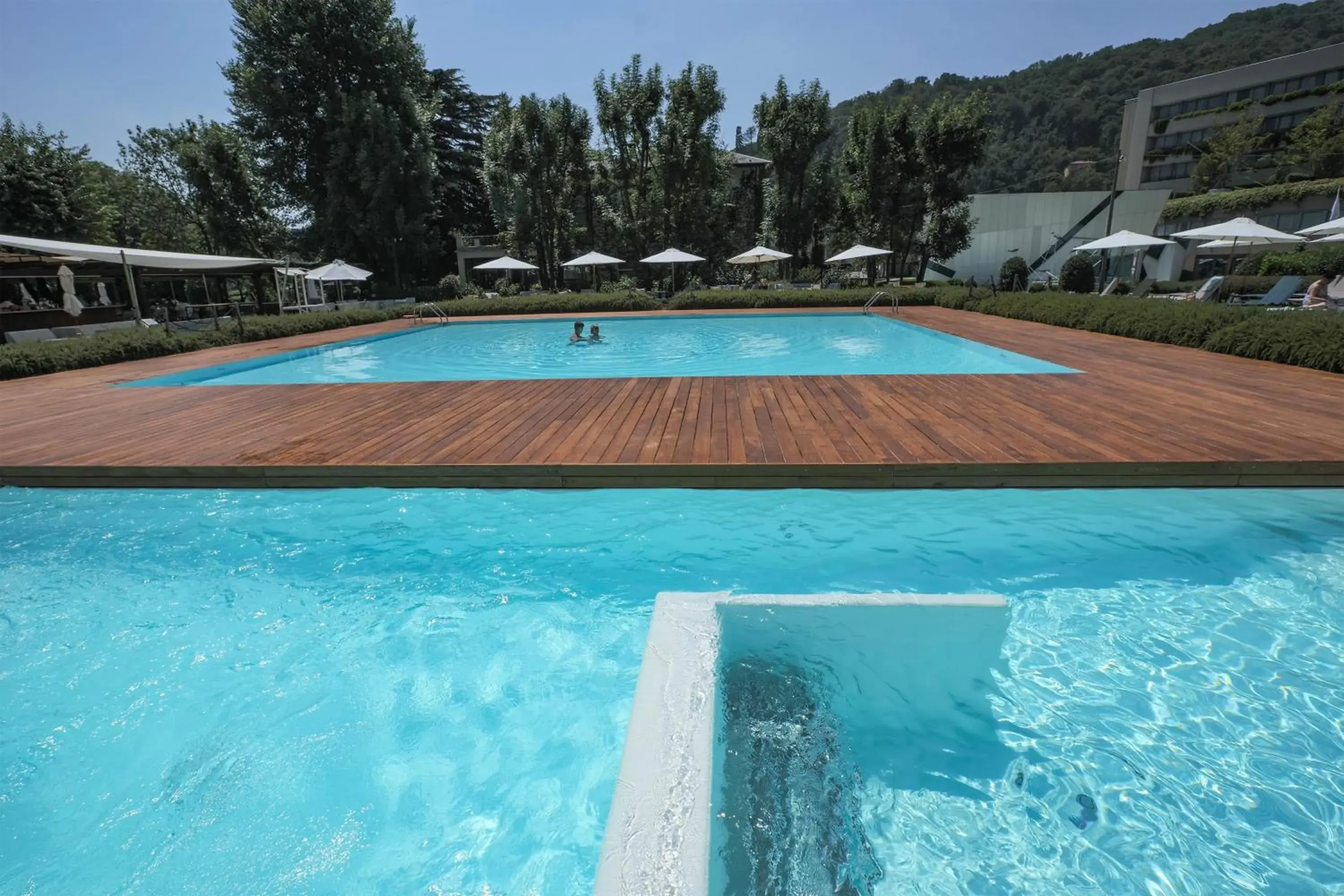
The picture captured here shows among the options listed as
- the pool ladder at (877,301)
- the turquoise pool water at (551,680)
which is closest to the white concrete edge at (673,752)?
the turquoise pool water at (551,680)

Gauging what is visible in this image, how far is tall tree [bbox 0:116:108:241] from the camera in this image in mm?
19734

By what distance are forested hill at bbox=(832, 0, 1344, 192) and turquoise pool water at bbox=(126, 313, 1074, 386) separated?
54.1m

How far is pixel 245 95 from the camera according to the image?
24578 millimetres

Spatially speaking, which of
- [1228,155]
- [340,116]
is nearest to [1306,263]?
[1228,155]

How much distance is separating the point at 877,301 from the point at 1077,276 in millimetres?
6229

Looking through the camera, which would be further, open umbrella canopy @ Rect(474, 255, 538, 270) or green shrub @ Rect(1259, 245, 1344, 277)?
open umbrella canopy @ Rect(474, 255, 538, 270)

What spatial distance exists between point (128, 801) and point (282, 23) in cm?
3098

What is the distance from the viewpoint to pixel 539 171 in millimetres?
27094

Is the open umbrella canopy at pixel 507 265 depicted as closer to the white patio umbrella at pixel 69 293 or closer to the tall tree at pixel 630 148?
the tall tree at pixel 630 148

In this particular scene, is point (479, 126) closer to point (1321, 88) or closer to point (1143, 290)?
point (1143, 290)

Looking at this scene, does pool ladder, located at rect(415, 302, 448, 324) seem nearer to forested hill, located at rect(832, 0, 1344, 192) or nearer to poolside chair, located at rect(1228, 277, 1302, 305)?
poolside chair, located at rect(1228, 277, 1302, 305)

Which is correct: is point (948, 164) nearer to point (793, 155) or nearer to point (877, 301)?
point (793, 155)

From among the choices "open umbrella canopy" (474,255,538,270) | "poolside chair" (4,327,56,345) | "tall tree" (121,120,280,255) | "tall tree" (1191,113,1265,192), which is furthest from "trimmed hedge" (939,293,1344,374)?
"tall tree" (1191,113,1265,192)

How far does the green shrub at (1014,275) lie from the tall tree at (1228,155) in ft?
74.8
